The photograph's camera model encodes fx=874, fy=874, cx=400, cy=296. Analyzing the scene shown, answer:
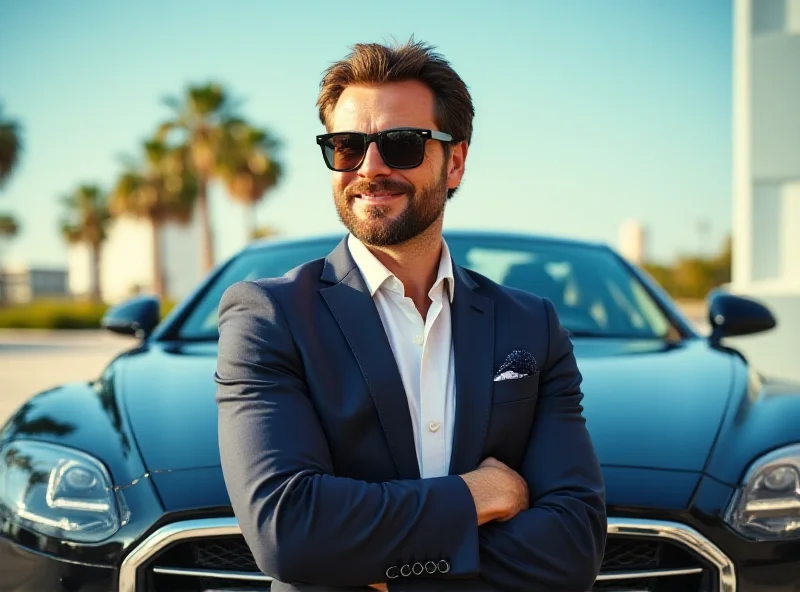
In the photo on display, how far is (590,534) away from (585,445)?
191 mm

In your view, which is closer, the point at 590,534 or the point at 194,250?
the point at 590,534

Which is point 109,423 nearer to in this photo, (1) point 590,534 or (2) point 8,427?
(2) point 8,427

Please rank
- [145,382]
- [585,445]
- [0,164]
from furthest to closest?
[0,164]
[145,382]
[585,445]

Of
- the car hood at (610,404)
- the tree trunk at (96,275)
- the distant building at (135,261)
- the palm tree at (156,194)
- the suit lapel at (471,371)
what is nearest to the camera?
the suit lapel at (471,371)

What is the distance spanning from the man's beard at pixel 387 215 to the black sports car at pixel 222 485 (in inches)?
25.9

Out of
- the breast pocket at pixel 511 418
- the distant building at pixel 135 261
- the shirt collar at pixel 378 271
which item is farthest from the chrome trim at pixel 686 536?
the distant building at pixel 135 261

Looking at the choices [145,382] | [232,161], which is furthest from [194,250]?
[145,382]

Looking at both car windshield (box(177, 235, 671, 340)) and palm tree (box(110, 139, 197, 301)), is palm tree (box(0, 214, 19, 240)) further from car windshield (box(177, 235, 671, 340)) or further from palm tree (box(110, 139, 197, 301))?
car windshield (box(177, 235, 671, 340))

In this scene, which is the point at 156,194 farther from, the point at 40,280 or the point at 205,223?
the point at 40,280

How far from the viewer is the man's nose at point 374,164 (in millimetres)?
1789

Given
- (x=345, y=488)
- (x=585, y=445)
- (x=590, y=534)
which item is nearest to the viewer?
(x=345, y=488)

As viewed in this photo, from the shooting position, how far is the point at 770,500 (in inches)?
80.5

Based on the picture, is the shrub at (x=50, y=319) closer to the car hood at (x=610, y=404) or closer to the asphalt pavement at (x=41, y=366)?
the asphalt pavement at (x=41, y=366)

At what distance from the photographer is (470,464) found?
5.70 ft
